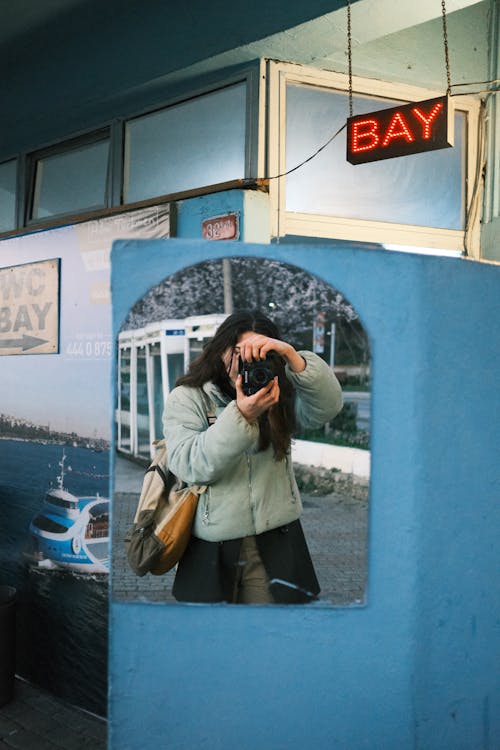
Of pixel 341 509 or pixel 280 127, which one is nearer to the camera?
pixel 341 509

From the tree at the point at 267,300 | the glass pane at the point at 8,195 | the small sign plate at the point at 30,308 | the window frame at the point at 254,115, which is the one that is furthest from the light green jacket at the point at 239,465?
the glass pane at the point at 8,195

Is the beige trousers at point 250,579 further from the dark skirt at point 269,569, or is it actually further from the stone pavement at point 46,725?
the stone pavement at point 46,725

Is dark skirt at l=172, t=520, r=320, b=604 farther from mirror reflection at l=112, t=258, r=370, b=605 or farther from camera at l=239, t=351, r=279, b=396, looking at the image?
camera at l=239, t=351, r=279, b=396

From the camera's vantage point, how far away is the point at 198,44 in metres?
3.69

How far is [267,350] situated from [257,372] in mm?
76

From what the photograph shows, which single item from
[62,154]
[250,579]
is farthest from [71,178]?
[250,579]

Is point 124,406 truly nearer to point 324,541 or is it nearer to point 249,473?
point 249,473

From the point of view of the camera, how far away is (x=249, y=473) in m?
2.10

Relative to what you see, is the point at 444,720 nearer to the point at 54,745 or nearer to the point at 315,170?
the point at 54,745

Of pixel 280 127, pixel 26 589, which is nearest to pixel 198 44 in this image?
pixel 280 127

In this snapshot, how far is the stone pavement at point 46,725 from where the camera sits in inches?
136

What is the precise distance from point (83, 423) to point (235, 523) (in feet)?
6.62

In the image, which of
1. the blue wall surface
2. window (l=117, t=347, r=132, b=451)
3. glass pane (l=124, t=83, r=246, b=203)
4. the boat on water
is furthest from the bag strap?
glass pane (l=124, t=83, r=246, b=203)

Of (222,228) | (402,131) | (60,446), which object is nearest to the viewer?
(402,131)
